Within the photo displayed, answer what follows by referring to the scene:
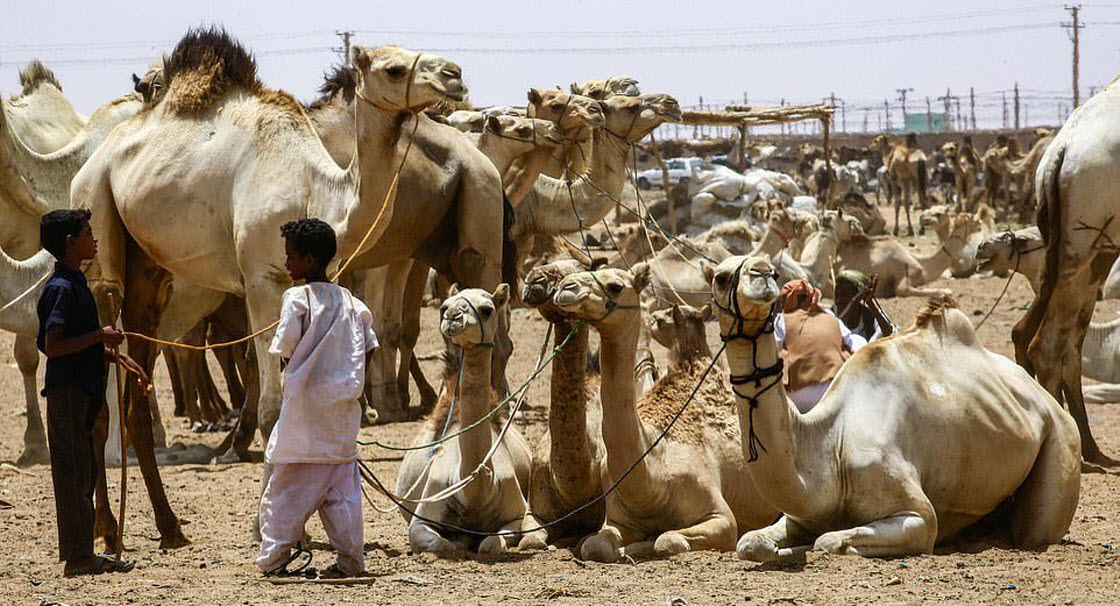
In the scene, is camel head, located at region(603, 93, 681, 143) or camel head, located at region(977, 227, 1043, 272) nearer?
camel head, located at region(603, 93, 681, 143)

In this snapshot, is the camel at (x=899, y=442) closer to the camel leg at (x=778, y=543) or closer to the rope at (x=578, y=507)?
the camel leg at (x=778, y=543)

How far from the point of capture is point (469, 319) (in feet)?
22.6

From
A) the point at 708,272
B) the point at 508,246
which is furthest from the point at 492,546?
A: the point at 508,246

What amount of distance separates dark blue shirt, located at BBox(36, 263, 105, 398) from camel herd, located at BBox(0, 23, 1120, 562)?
1.16 meters

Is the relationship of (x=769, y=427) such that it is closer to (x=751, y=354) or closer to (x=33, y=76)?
(x=751, y=354)

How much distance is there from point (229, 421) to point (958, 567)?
8191 mm

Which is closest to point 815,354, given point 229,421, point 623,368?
point 623,368

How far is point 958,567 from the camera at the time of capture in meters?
6.42

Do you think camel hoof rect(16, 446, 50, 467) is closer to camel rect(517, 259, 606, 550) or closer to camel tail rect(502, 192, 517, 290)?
camel tail rect(502, 192, 517, 290)

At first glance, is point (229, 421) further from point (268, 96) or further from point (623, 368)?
point (623, 368)

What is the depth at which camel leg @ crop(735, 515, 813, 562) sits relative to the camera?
6.44m

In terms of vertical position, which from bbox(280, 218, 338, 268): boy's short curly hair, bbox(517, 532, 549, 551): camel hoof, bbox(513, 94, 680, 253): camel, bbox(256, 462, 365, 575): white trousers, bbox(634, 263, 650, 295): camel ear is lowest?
bbox(517, 532, 549, 551): camel hoof

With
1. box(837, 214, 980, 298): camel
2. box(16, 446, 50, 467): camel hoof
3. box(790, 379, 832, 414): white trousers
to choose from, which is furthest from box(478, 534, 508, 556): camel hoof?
box(837, 214, 980, 298): camel

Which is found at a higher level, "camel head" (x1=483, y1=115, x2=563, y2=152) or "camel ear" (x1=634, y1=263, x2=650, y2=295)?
"camel head" (x1=483, y1=115, x2=563, y2=152)
